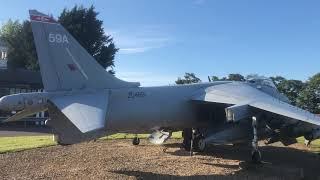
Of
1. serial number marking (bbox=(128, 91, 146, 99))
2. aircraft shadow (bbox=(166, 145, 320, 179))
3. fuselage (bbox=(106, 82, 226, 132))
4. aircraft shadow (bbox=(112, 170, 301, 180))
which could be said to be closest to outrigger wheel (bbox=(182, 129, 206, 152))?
aircraft shadow (bbox=(166, 145, 320, 179))

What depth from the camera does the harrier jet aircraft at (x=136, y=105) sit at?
1284 centimetres

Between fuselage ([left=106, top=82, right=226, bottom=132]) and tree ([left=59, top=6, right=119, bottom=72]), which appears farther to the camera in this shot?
tree ([left=59, top=6, right=119, bottom=72])

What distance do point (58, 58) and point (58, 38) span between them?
2.05ft

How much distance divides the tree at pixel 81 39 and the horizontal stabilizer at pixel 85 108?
4448 centimetres

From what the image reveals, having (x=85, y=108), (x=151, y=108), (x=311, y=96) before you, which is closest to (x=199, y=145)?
(x=151, y=108)

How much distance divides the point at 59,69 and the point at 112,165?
3.47 m

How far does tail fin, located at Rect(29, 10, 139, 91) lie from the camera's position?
13.5 meters

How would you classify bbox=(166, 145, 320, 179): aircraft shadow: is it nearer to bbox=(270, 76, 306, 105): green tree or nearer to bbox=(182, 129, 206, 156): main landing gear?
bbox=(182, 129, 206, 156): main landing gear

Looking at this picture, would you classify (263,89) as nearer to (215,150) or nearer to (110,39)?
(215,150)

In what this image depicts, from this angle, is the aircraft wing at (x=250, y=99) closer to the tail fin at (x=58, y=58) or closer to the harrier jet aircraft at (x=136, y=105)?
the harrier jet aircraft at (x=136, y=105)

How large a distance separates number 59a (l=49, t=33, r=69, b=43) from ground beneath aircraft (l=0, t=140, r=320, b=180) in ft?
12.9

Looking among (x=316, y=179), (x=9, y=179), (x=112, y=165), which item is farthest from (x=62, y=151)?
(x=316, y=179)

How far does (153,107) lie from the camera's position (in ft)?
49.5

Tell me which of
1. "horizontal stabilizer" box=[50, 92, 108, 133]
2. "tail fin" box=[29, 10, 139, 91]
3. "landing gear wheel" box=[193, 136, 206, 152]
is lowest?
"landing gear wheel" box=[193, 136, 206, 152]
